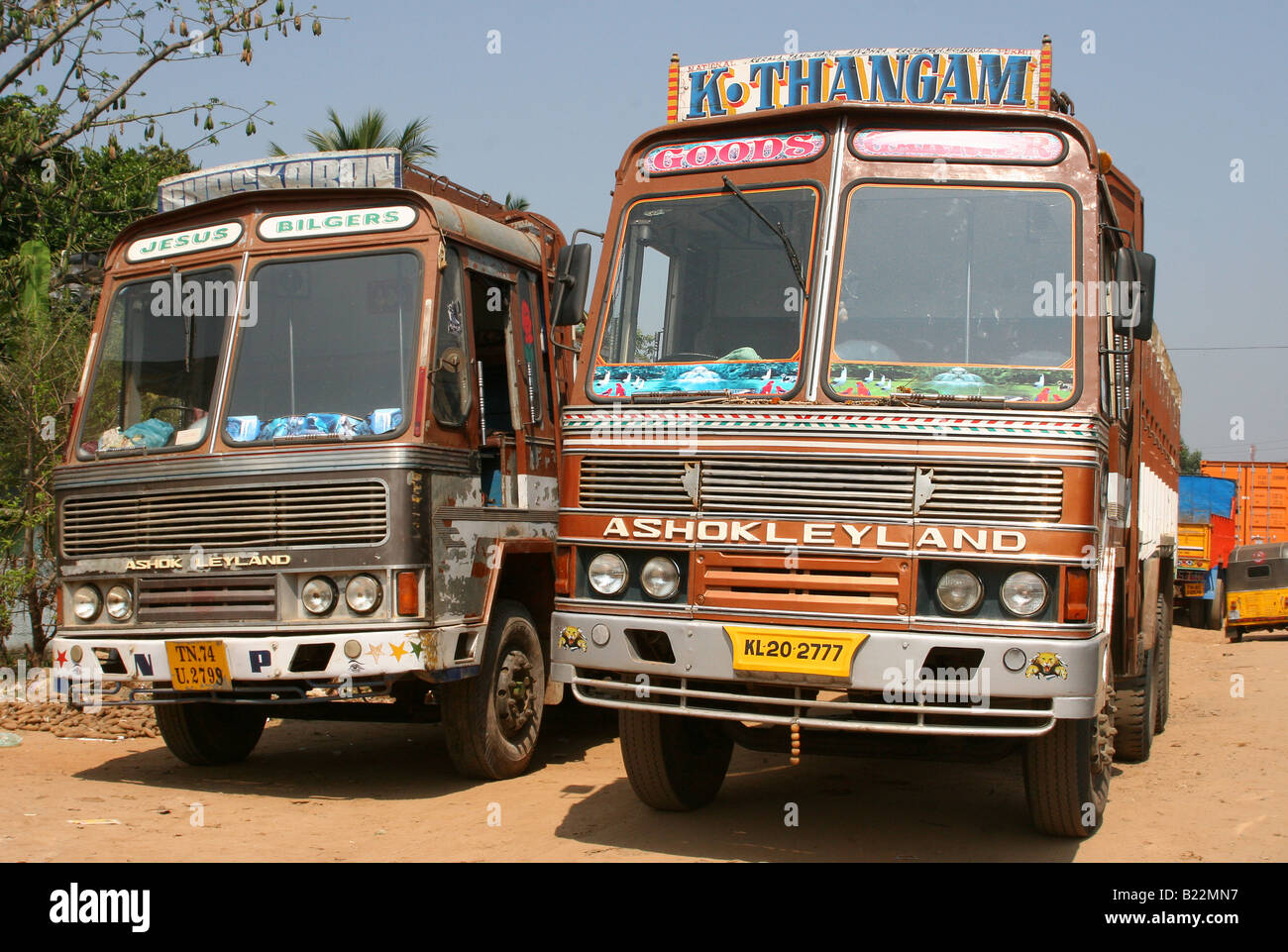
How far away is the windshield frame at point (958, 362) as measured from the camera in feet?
16.8

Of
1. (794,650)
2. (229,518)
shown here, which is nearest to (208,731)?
(229,518)

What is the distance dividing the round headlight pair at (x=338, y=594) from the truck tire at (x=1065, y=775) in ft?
10.8

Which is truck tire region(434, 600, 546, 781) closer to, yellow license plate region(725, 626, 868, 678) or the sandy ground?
the sandy ground

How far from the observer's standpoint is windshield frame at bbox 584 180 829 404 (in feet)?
18.0

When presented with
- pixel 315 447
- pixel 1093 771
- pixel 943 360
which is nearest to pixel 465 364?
pixel 315 447

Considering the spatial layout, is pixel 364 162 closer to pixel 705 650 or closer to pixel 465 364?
pixel 465 364

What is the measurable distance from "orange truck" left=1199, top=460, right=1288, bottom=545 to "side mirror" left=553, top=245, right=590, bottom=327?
27.4 metres

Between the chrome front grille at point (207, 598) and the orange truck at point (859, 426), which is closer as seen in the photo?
the orange truck at point (859, 426)

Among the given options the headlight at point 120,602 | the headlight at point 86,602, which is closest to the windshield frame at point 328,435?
the headlight at point 120,602

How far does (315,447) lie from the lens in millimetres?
6633

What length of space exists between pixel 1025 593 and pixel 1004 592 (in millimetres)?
83

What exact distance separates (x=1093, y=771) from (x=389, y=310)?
431cm

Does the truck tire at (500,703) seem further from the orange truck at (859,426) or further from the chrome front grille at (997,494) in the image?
the chrome front grille at (997,494)

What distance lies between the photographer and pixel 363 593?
6.52m
